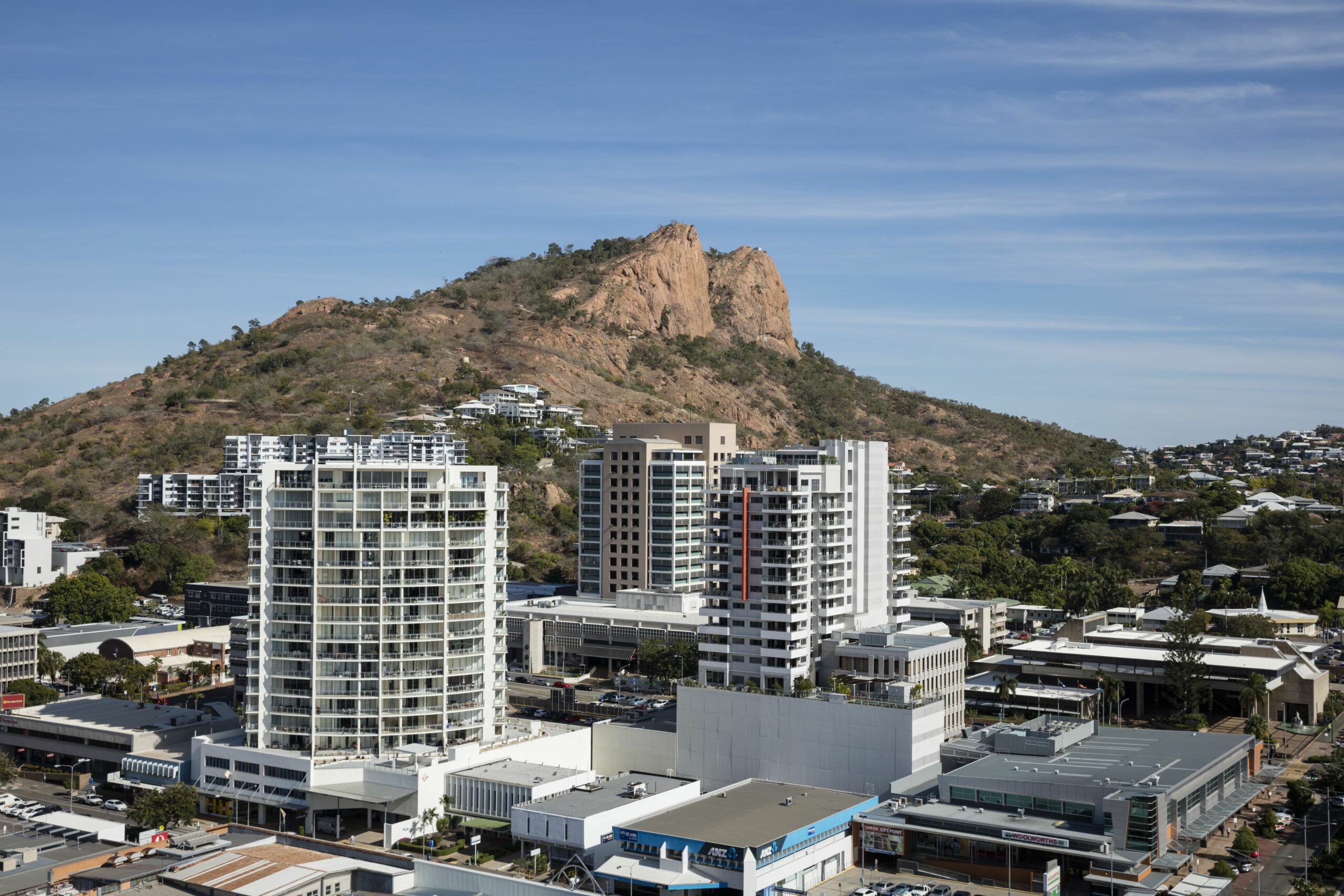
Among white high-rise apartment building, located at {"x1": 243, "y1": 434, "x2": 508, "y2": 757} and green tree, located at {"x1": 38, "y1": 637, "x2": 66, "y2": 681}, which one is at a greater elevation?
white high-rise apartment building, located at {"x1": 243, "y1": 434, "x2": 508, "y2": 757}

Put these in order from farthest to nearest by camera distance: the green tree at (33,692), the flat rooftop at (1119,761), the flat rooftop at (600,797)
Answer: the green tree at (33,692)
the flat rooftop at (600,797)
the flat rooftop at (1119,761)

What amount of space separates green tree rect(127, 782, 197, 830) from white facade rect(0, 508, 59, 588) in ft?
293

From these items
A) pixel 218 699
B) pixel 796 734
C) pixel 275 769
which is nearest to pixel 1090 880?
pixel 796 734

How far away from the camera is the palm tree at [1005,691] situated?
9888 centimetres

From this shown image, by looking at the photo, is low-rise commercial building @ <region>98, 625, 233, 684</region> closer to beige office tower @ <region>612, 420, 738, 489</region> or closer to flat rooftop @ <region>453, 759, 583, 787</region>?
flat rooftop @ <region>453, 759, 583, 787</region>

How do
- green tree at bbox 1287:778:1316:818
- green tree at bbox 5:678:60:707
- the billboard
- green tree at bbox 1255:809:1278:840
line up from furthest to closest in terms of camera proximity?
green tree at bbox 5:678:60:707
green tree at bbox 1287:778:1316:818
green tree at bbox 1255:809:1278:840
the billboard

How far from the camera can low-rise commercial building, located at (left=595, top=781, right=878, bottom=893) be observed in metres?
63.6

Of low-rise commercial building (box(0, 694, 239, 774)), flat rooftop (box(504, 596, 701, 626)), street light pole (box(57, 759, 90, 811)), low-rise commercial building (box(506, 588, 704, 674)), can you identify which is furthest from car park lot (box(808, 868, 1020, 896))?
street light pole (box(57, 759, 90, 811))

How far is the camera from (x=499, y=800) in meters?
73.6

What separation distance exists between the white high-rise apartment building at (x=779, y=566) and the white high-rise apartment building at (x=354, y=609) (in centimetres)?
2028

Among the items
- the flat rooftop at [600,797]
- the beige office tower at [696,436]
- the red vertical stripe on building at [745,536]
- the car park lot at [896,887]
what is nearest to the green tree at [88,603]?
the beige office tower at [696,436]

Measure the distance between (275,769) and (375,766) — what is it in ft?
21.2

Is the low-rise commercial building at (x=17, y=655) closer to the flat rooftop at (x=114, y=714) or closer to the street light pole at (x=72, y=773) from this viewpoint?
the flat rooftop at (x=114, y=714)

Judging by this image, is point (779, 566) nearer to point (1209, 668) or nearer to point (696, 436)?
point (1209, 668)
